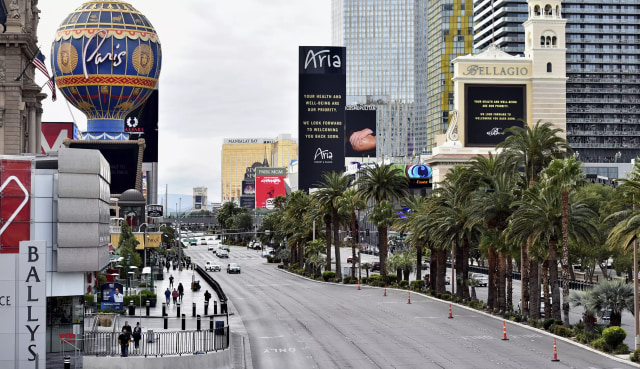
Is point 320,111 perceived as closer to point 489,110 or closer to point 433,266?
point 489,110

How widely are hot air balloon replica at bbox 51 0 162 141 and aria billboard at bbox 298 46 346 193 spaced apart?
46.7 m

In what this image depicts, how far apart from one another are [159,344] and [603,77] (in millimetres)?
166941

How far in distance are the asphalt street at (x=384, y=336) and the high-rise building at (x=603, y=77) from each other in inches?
4932

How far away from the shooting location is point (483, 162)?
6262 centimetres

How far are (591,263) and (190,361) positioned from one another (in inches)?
2075

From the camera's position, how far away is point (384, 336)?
45.5 m

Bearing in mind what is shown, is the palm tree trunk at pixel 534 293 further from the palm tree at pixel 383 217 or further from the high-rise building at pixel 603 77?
the high-rise building at pixel 603 77

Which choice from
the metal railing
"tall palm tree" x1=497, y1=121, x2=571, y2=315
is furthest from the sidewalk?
"tall palm tree" x1=497, y1=121, x2=571, y2=315

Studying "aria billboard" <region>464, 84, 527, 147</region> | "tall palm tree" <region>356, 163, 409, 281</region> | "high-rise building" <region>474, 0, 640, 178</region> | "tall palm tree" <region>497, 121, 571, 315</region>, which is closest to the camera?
"tall palm tree" <region>497, 121, 571, 315</region>

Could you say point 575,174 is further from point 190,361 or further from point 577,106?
point 577,106

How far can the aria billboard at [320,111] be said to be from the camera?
6147 inches

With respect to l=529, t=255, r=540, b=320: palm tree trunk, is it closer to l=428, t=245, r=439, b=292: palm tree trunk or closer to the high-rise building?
l=428, t=245, r=439, b=292: palm tree trunk

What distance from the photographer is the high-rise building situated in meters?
186

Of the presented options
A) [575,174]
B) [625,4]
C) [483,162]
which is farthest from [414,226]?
[625,4]
